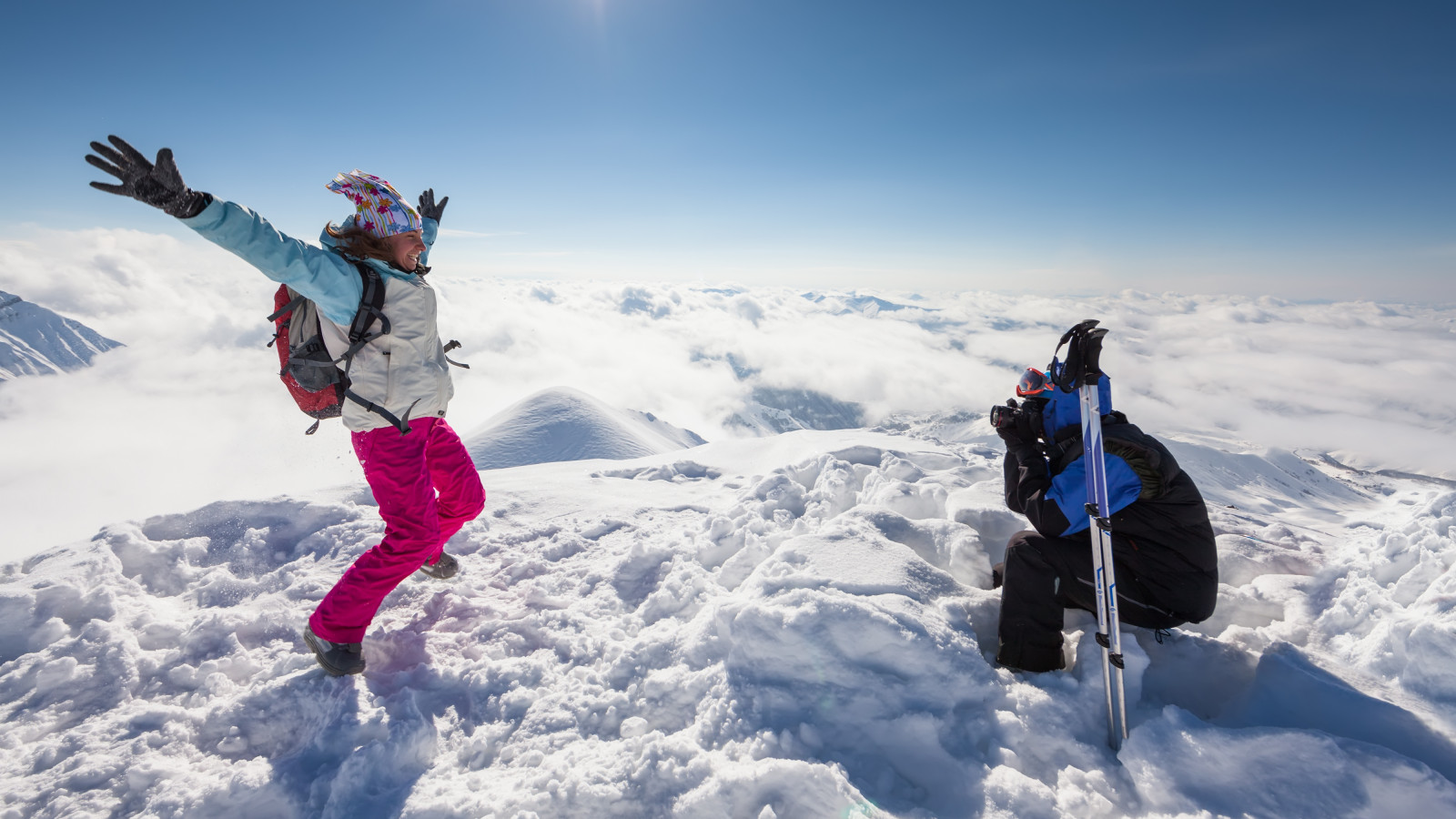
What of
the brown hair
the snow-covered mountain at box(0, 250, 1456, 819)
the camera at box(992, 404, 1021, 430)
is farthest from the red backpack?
the camera at box(992, 404, 1021, 430)

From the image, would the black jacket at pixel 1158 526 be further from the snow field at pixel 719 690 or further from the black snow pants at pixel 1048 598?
the snow field at pixel 719 690

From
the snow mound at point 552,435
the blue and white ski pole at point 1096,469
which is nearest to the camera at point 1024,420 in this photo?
the blue and white ski pole at point 1096,469

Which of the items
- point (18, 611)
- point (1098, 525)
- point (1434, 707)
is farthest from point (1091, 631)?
point (18, 611)

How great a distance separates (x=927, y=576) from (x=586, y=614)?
2378mm

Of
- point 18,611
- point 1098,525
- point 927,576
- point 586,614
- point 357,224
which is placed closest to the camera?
point 1098,525

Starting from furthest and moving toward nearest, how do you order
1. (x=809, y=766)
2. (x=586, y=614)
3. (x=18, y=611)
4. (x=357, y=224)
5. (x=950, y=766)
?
(x=586, y=614), (x=18, y=611), (x=357, y=224), (x=950, y=766), (x=809, y=766)

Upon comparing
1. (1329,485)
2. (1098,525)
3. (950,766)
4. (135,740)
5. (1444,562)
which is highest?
(1098,525)

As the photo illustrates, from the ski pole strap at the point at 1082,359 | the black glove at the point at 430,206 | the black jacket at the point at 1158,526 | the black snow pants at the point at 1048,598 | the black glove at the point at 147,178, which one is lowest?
the black snow pants at the point at 1048,598

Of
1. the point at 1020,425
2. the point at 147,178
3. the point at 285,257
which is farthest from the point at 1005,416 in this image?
the point at 147,178

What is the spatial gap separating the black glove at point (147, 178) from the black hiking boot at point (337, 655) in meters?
2.32

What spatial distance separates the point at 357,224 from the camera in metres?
3.03

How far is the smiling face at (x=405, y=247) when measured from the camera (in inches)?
122

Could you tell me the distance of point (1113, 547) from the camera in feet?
10.5

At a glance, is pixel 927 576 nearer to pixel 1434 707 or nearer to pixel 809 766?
pixel 809 766
